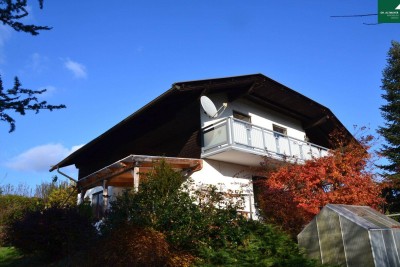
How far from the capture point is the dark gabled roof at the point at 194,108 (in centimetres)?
1502

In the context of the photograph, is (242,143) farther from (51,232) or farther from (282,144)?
(51,232)

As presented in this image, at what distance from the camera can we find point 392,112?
25.2m

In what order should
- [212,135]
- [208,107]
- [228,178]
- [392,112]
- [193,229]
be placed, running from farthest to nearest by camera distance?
[392,112], [228,178], [212,135], [208,107], [193,229]

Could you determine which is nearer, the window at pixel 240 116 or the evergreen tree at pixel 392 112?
the window at pixel 240 116

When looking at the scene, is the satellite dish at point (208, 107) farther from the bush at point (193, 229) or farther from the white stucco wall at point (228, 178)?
the bush at point (193, 229)

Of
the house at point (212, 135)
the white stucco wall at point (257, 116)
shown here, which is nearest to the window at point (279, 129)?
the house at point (212, 135)

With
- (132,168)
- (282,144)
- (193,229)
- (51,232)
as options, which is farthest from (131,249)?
(282,144)

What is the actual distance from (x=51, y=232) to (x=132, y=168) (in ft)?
11.8

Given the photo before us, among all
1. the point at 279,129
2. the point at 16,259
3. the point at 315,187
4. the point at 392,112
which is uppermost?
the point at 392,112

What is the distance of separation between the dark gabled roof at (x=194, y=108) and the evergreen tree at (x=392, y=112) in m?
4.85

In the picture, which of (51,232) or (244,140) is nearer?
(51,232)

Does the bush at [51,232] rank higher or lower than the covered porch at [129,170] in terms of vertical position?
lower

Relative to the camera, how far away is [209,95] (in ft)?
52.3

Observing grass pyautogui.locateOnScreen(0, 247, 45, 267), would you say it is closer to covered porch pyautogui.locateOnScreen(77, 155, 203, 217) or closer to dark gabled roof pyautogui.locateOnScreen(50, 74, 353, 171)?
covered porch pyautogui.locateOnScreen(77, 155, 203, 217)
